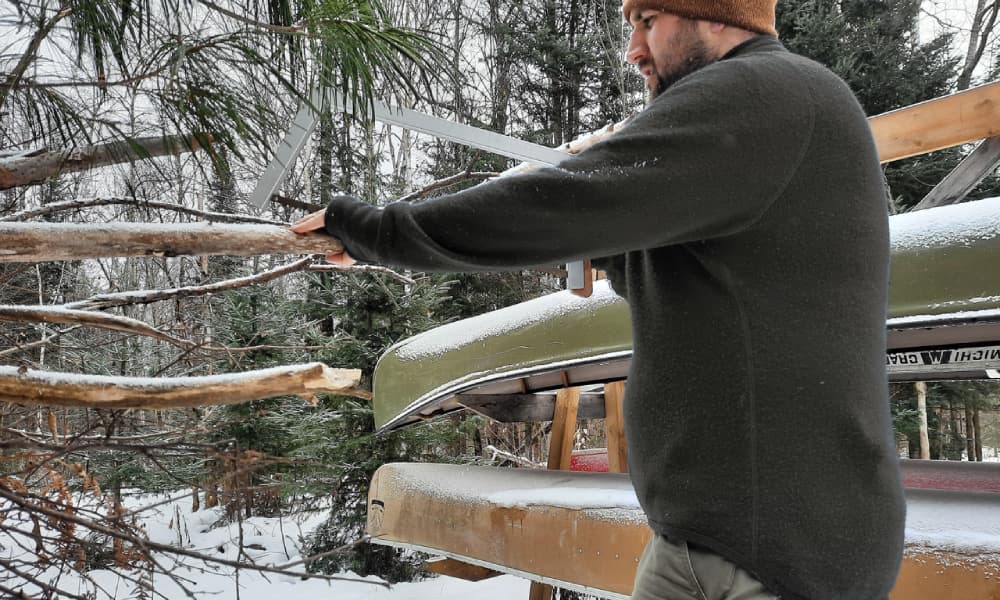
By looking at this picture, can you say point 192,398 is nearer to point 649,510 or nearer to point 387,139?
point 649,510

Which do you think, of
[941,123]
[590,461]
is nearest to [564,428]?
[590,461]

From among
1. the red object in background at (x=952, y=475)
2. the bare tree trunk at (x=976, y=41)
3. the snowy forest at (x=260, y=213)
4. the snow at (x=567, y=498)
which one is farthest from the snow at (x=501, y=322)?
the bare tree trunk at (x=976, y=41)

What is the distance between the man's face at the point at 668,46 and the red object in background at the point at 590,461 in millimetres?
4032

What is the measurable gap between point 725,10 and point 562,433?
303cm

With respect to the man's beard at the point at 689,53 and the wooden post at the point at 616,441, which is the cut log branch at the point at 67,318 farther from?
the wooden post at the point at 616,441

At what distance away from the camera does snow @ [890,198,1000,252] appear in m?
1.94

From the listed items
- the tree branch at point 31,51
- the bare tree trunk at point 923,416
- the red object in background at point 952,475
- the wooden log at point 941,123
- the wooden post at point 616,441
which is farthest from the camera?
the bare tree trunk at point 923,416

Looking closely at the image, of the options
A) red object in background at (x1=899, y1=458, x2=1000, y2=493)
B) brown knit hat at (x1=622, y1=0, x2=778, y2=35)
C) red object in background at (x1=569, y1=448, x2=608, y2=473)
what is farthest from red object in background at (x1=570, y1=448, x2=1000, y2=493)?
brown knit hat at (x1=622, y1=0, x2=778, y2=35)

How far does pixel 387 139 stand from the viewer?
12.6 meters

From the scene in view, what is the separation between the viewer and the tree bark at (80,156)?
1.67 metres

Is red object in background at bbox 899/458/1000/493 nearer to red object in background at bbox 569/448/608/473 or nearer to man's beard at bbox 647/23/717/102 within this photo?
red object in background at bbox 569/448/608/473

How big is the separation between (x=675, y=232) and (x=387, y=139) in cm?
1230

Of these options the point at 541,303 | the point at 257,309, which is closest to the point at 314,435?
the point at 257,309

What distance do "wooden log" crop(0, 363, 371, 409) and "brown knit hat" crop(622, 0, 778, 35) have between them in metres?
1.01
